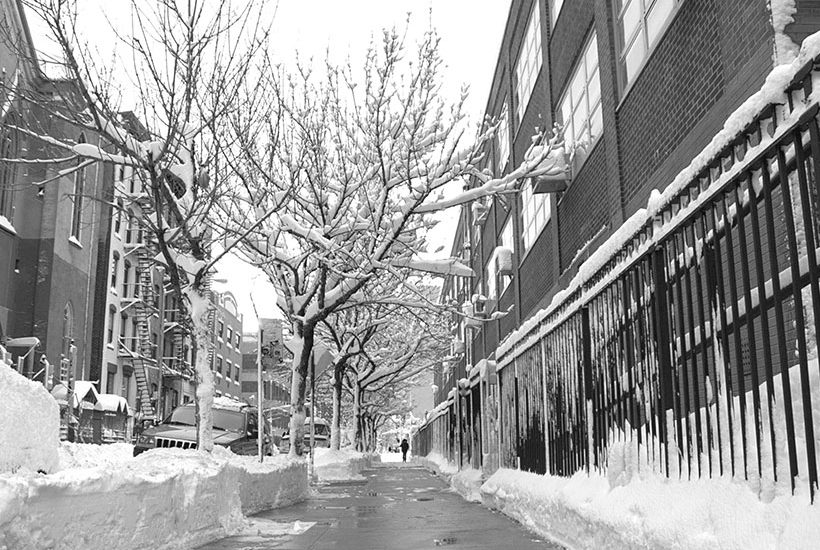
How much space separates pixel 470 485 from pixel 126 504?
29.5 ft

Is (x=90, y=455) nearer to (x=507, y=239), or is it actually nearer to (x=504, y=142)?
(x=507, y=239)

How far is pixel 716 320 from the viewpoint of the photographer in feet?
13.9

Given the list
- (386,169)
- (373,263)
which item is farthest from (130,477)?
(386,169)

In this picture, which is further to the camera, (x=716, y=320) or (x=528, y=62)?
(x=528, y=62)

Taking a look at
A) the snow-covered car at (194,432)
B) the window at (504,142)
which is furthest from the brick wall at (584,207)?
the snow-covered car at (194,432)

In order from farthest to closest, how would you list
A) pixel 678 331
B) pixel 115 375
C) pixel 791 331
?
1. pixel 115 375
2. pixel 791 331
3. pixel 678 331

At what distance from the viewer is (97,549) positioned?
17.6 ft

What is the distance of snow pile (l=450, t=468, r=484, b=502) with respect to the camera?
43.8 feet

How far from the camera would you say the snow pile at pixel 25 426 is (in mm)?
5086

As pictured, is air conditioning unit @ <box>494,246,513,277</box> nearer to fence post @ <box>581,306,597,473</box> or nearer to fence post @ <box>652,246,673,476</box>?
fence post @ <box>581,306,597,473</box>

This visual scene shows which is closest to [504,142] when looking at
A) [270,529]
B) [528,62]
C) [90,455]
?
[528,62]

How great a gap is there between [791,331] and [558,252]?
8.29m

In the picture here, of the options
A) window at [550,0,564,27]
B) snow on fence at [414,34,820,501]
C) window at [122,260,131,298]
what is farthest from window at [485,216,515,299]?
window at [122,260,131,298]

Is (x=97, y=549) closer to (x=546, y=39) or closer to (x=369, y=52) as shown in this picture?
(x=369, y=52)
